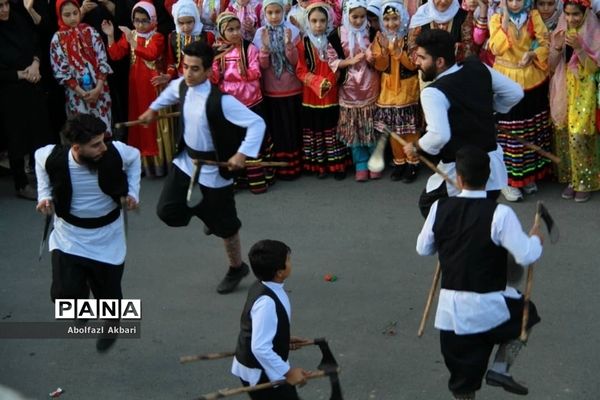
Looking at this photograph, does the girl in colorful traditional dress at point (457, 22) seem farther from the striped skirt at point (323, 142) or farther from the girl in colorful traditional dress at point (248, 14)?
the girl in colorful traditional dress at point (248, 14)

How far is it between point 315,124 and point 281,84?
1.39 ft

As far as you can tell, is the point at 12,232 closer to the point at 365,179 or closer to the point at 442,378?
the point at 365,179

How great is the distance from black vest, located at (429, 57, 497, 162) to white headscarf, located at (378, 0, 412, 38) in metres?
2.33

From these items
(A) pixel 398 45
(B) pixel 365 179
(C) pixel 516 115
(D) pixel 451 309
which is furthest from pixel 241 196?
(D) pixel 451 309

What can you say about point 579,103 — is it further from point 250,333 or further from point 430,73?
point 250,333

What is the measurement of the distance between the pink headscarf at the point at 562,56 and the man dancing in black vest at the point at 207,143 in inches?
100

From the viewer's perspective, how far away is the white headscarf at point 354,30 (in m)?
8.33

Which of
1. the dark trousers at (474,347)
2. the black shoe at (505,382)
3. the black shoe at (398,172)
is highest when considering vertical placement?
the dark trousers at (474,347)

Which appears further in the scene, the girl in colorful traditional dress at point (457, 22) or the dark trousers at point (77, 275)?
the girl in colorful traditional dress at point (457, 22)

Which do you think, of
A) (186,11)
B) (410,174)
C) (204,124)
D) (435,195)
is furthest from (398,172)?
(204,124)

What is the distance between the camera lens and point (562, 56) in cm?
781

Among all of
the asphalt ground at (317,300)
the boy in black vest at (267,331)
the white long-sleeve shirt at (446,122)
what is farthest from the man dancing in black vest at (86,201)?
the white long-sleeve shirt at (446,122)

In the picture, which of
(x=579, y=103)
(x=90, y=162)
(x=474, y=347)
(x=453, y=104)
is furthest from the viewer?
(x=579, y=103)

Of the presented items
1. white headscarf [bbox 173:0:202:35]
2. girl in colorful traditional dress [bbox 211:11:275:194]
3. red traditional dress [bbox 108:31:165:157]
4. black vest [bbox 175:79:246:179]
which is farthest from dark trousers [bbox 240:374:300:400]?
red traditional dress [bbox 108:31:165:157]
